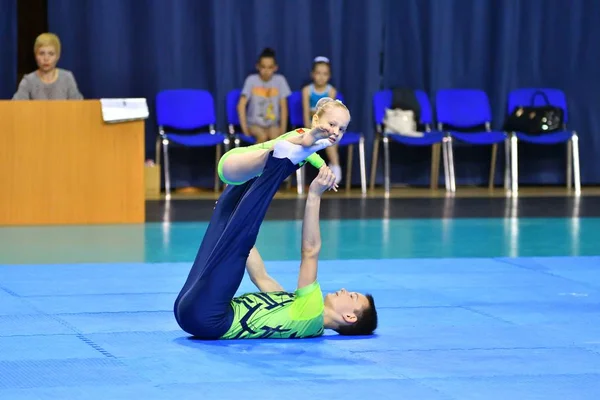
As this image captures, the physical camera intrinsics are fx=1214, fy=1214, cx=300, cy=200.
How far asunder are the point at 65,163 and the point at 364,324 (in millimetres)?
4985

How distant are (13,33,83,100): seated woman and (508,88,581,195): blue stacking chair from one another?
4.93 metres

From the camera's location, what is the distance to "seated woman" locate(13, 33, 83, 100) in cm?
995

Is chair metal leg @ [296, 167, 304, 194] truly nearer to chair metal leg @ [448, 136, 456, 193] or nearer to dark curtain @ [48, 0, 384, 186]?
dark curtain @ [48, 0, 384, 186]

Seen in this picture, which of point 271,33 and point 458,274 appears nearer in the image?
point 458,274

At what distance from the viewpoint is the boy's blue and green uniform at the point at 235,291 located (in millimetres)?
4898

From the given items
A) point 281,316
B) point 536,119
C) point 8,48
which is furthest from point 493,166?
point 281,316

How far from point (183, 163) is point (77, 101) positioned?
344cm

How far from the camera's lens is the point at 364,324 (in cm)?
513

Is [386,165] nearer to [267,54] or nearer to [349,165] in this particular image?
[349,165]

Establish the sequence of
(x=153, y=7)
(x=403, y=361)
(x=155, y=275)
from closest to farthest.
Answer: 1. (x=403, y=361)
2. (x=155, y=275)
3. (x=153, y=7)

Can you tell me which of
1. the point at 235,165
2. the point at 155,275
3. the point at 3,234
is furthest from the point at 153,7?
the point at 235,165

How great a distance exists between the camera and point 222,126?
507 inches

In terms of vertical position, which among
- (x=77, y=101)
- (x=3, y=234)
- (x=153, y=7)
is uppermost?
(x=153, y=7)

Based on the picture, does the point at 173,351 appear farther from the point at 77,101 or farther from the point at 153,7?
the point at 153,7
